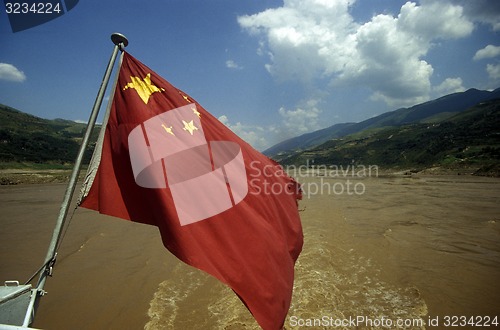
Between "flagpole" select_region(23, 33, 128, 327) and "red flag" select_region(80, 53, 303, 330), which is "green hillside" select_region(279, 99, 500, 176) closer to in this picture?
"red flag" select_region(80, 53, 303, 330)

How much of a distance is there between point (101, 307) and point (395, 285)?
259 inches

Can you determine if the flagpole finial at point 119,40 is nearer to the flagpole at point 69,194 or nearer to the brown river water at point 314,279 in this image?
the flagpole at point 69,194

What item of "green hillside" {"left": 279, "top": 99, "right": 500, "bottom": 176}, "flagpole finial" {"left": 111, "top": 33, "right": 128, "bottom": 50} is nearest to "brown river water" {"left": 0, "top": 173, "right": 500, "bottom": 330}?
"flagpole finial" {"left": 111, "top": 33, "right": 128, "bottom": 50}

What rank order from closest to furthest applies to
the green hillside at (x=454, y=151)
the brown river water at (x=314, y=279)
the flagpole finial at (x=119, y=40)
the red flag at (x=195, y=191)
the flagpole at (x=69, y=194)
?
the flagpole at (x=69, y=194)
the red flag at (x=195, y=191)
the flagpole finial at (x=119, y=40)
the brown river water at (x=314, y=279)
the green hillside at (x=454, y=151)

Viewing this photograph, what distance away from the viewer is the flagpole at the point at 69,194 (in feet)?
7.77

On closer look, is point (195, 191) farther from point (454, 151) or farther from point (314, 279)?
point (454, 151)

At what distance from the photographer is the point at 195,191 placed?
313 cm

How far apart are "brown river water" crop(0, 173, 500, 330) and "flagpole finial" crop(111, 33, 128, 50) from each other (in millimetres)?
4703

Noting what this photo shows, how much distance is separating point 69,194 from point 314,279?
6016 mm

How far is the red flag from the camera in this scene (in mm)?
2701

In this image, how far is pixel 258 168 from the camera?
155 inches

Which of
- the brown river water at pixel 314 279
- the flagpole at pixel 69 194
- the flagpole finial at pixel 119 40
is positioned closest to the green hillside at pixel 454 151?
the brown river water at pixel 314 279

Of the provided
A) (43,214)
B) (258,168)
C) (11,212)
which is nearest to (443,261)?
(258,168)

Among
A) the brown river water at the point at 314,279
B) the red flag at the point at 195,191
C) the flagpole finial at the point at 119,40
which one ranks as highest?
the flagpole finial at the point at 119,40
